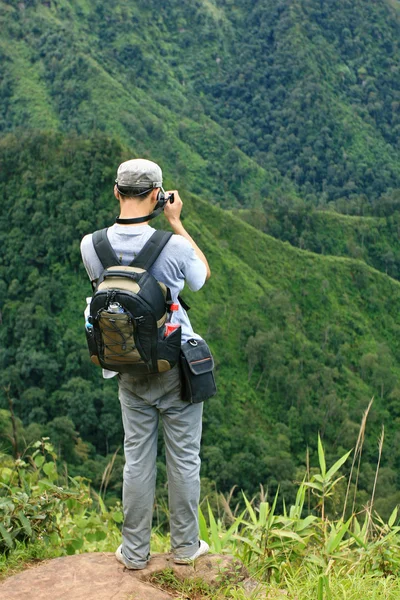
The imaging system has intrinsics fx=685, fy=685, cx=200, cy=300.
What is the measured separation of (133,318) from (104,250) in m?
0.50

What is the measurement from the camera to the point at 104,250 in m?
3.93

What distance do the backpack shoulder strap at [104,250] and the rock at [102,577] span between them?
1.79m

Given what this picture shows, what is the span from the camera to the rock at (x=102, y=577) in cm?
372

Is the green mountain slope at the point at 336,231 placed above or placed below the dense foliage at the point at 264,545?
below

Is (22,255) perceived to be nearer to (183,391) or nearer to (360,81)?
(183,391)

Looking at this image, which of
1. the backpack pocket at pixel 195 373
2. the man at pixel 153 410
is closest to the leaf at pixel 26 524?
the man at pixel 153 410

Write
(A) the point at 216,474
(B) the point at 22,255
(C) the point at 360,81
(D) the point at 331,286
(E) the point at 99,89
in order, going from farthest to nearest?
(C) the point at 360,81, (E) the point at 99,89, (D) the point at 331,286, (B) the point at 22,255, (A) the point at 216,474

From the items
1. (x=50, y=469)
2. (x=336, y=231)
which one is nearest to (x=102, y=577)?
(x=50, y=469)

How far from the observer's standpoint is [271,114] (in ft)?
447

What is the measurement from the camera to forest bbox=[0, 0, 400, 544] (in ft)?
143

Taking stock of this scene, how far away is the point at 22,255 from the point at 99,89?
57.4m

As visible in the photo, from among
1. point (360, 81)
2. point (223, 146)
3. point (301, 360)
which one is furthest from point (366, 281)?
point (360, 81)

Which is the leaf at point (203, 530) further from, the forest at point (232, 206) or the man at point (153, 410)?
the forest at point (232, 206)

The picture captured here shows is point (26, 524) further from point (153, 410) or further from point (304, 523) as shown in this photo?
point (304, 523)
